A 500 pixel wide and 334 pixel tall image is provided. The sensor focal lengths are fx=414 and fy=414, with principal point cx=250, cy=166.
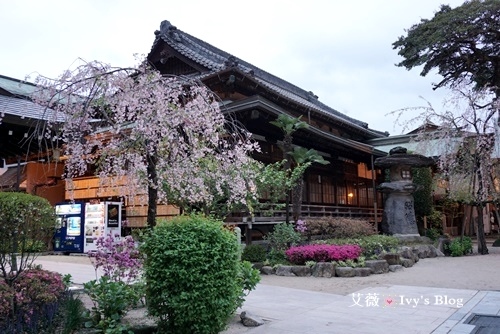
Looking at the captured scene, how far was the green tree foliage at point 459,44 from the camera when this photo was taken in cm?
1955

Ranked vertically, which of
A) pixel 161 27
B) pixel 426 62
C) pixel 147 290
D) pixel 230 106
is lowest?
pixel 147 290

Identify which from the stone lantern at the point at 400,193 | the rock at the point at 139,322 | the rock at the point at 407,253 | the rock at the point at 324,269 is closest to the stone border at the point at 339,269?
the rock at the point at 324,269

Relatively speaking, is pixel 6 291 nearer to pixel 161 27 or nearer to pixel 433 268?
pixel 433 268

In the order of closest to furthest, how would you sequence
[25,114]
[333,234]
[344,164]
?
[25,114] → [333,234] → [344,164]

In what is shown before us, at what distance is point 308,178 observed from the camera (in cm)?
2095

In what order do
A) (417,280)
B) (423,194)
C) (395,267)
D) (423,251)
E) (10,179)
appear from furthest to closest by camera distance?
1. (423,194)
2. (10,179)
3. (423,251)
4. (395,267)
5. (417,280)

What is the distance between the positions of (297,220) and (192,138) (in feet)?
29.2

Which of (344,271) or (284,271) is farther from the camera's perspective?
(284,271)

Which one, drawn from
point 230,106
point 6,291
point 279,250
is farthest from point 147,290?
point 230,106

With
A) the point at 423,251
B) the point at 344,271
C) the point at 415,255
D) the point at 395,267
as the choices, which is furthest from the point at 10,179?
the point at 423,251

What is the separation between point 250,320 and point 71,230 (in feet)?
46.0

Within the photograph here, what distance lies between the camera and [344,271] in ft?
38.6

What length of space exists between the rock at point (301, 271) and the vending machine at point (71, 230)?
396 inches

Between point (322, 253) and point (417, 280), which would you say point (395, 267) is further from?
point (322, 253)
